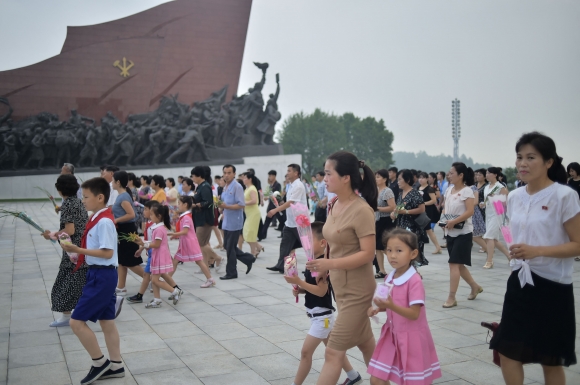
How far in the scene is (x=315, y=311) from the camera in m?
3.06

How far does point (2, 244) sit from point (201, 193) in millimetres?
5471

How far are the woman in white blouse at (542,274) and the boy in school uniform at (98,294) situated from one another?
7.74 feet

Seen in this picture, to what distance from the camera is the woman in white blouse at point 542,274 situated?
8.19 ft

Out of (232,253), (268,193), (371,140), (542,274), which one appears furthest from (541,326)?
(371,140)

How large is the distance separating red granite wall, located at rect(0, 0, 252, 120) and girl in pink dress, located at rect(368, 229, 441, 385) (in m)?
23.9

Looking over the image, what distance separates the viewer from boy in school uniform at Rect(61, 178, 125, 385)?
11.0ft

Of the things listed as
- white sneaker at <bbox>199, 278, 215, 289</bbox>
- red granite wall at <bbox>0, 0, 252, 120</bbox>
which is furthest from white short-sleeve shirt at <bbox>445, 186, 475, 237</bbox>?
red granite wall at <bbox>0, 0, 252, 120</bbox>

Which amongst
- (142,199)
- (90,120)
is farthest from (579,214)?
(90,120)

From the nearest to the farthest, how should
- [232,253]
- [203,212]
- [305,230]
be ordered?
[305,230], [232,253], [203,212]

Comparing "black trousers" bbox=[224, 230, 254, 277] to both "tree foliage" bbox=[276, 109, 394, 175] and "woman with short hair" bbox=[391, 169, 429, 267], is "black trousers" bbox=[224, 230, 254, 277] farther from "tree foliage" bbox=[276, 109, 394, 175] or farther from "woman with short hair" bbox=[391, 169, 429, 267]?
"tree foliage" bbox=[276, 109, 394, 175]

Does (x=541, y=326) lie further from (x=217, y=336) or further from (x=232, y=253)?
(x=232, y=253)

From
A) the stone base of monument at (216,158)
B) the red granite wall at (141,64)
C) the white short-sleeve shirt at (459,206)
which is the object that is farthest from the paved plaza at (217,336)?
the red granite wall at (141,64)

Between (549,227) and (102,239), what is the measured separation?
264cm

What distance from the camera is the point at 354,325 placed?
2.64 metres
